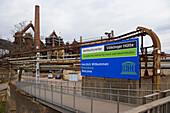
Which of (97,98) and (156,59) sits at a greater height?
(156,59)

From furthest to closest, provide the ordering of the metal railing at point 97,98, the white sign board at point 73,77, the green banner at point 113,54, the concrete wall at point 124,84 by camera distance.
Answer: the white sign board at point 73,77 < the green banner at point 113,54 < the concrete wall at point 124,84 < the metal railing at point 97,98

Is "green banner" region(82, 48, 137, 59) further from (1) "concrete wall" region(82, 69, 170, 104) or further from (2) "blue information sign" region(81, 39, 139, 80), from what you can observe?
(1) "concrete wall" region(82, 69, 170, 104)

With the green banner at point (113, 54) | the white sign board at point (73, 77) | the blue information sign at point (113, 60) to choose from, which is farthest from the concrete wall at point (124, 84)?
the white sign board at point (73, 77)

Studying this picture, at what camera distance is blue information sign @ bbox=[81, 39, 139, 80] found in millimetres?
8086

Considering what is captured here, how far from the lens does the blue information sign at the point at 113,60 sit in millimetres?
8086

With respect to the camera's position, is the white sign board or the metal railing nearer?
the metal railing

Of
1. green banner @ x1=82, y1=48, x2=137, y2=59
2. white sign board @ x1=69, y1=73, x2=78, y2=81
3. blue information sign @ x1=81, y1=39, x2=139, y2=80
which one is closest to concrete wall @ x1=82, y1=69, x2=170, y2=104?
blue information sign @ x1=81, y1=39, x2=139, y2=80

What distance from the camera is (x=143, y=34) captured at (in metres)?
8.62

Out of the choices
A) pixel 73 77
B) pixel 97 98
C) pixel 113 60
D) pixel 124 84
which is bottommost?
pixel 73 77

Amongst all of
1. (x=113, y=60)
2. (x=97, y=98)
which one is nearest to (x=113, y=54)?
(x=113, y=60)

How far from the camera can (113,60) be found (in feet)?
30.1

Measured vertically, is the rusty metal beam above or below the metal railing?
above

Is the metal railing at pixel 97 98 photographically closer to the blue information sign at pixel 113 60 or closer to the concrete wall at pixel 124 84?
the concrete wall at pixel 124 84

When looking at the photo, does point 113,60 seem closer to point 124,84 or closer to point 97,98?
point 124,84
